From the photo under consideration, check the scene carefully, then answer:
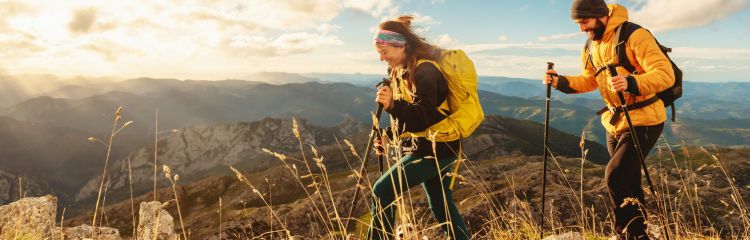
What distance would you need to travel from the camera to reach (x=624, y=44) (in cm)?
482

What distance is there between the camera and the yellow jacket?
448 centimetres

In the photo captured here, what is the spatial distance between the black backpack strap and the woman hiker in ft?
6.73

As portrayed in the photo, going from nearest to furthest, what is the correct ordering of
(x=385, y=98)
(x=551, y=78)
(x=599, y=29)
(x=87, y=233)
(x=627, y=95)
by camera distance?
(x=385, y=98) → (x=627, y=95) → (x=599, y=29) → (x=551, y=78) → (x=87, y=233)

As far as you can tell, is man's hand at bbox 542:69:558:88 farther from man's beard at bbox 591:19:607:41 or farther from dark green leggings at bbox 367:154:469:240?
dark green leggings at bbox 367:154:469:240

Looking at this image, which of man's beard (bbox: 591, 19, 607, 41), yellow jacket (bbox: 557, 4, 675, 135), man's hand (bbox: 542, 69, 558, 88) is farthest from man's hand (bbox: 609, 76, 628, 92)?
man's hand (bbox: 542, 69, 558, 88)

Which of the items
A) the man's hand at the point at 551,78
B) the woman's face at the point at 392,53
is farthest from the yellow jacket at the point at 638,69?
the woman's face at the point at 392,53

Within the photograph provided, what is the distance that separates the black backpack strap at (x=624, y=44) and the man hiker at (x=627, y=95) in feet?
0.07

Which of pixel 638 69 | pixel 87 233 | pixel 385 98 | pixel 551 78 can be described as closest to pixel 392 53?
pixel 385 98

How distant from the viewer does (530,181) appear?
882 inches

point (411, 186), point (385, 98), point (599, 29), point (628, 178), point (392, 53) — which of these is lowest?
point (411, 186)

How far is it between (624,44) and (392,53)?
104 inches

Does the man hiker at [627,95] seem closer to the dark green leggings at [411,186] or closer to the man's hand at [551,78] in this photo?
the man's hand at [551,78]

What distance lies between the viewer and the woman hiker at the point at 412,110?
4402 mm

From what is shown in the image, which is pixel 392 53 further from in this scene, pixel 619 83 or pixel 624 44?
pixel 624 44
